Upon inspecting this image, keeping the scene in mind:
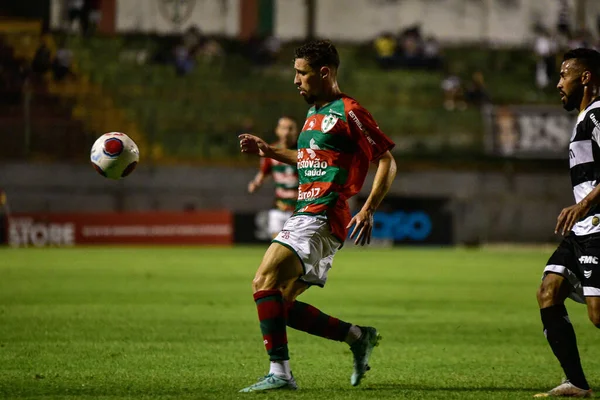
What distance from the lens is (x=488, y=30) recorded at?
37.7 metres

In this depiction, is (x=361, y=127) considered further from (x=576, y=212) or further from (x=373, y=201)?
(x=576, y=212)

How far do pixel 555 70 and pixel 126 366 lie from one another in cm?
2890

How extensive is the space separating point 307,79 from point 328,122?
32 cm

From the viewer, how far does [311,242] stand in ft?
21.9

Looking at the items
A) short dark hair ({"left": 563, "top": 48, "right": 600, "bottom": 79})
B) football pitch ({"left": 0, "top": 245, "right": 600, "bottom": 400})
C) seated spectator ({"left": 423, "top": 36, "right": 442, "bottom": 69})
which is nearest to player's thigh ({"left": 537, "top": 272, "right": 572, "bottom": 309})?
football pitch ({"left": 0, "top": 245, "right": 600, "bottom": 400})

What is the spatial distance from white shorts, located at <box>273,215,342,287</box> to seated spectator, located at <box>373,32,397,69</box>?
27.8 m

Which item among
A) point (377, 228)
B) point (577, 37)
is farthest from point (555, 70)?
point (377, 228)

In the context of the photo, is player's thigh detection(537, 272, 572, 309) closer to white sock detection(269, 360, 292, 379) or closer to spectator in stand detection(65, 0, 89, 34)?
white sock detection(269, 360, 292, 379)

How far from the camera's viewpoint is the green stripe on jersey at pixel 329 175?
682 cm

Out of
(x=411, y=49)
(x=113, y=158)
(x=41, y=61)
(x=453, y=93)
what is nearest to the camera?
(x=113, y=158)

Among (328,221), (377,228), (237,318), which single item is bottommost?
(377,228)

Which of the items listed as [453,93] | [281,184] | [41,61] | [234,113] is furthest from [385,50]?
[281,184]

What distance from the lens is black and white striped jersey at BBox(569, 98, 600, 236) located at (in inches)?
250

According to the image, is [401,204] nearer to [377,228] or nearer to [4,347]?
[377,228]
